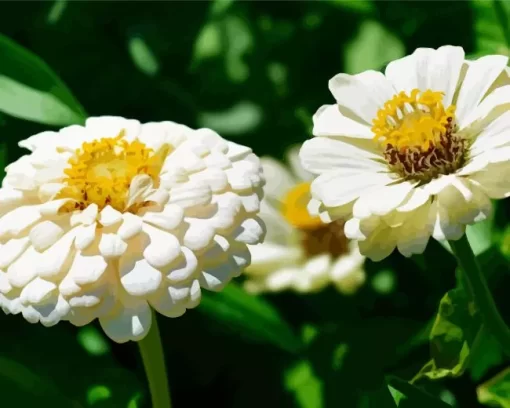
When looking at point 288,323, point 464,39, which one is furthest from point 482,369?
point 464,39

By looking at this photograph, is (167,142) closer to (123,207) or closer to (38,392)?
(123,207)

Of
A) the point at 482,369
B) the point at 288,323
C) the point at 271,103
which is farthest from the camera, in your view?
the point at 271,103

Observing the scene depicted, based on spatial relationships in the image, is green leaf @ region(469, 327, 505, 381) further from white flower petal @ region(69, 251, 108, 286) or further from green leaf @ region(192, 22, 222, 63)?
green leaf @ region(192, 22, 222, 63)

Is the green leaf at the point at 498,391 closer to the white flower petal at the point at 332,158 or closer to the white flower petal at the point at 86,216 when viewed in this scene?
the white flower petal at the point at 332,158

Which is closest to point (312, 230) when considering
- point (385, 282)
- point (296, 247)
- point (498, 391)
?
point (296, 247)

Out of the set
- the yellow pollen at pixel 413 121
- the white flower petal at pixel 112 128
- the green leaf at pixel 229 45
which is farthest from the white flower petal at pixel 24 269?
the green leaf at pixel 229 45

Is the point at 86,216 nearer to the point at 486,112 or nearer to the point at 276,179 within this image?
the point at 486,112
